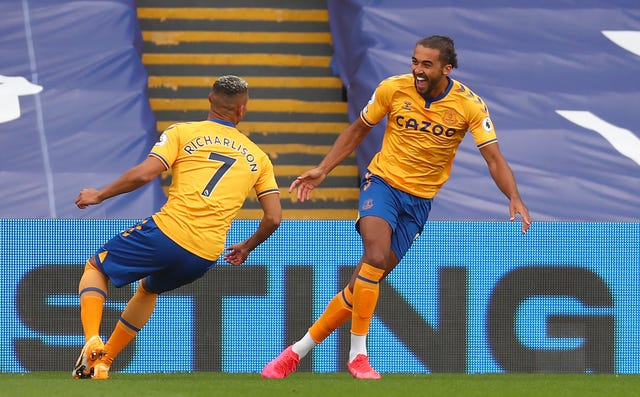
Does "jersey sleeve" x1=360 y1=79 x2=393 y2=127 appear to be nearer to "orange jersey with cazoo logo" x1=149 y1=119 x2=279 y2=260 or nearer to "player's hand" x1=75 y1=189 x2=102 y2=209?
"orange jersey with cazoo logo" x1=149 y1=119 x2=279 y2=260

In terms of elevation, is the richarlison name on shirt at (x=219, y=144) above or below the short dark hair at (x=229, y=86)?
below

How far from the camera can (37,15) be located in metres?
12.4


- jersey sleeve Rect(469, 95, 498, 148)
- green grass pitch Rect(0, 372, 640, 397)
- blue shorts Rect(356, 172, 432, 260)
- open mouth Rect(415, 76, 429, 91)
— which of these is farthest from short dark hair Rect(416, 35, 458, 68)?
green grass pitch Rect(0, 372, 640, 397)

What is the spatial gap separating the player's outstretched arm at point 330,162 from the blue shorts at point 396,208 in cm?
21

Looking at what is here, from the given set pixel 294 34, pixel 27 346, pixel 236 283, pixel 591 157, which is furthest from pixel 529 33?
pixel 27 346

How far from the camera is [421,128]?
23.0ft

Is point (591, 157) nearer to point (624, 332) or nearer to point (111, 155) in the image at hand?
point (624, 332)

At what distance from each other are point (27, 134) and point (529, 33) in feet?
15.5

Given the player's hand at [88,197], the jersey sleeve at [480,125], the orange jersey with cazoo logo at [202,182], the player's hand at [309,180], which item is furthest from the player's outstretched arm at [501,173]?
the player's hand at [88,197]

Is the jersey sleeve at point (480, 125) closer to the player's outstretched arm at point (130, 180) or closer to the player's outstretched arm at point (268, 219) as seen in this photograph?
the player's outstretched arm at point (268, 219)

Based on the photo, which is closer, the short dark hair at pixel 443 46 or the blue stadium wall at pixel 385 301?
the short dark hair at pixel 443 46

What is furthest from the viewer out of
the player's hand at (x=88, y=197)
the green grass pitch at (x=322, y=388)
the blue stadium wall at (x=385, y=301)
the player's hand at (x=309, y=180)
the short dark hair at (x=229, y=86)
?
the blue stadium wall at (x=385, y=301)

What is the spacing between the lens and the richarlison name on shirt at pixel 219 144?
22.0 feet

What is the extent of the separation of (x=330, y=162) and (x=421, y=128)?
20.6 inches
